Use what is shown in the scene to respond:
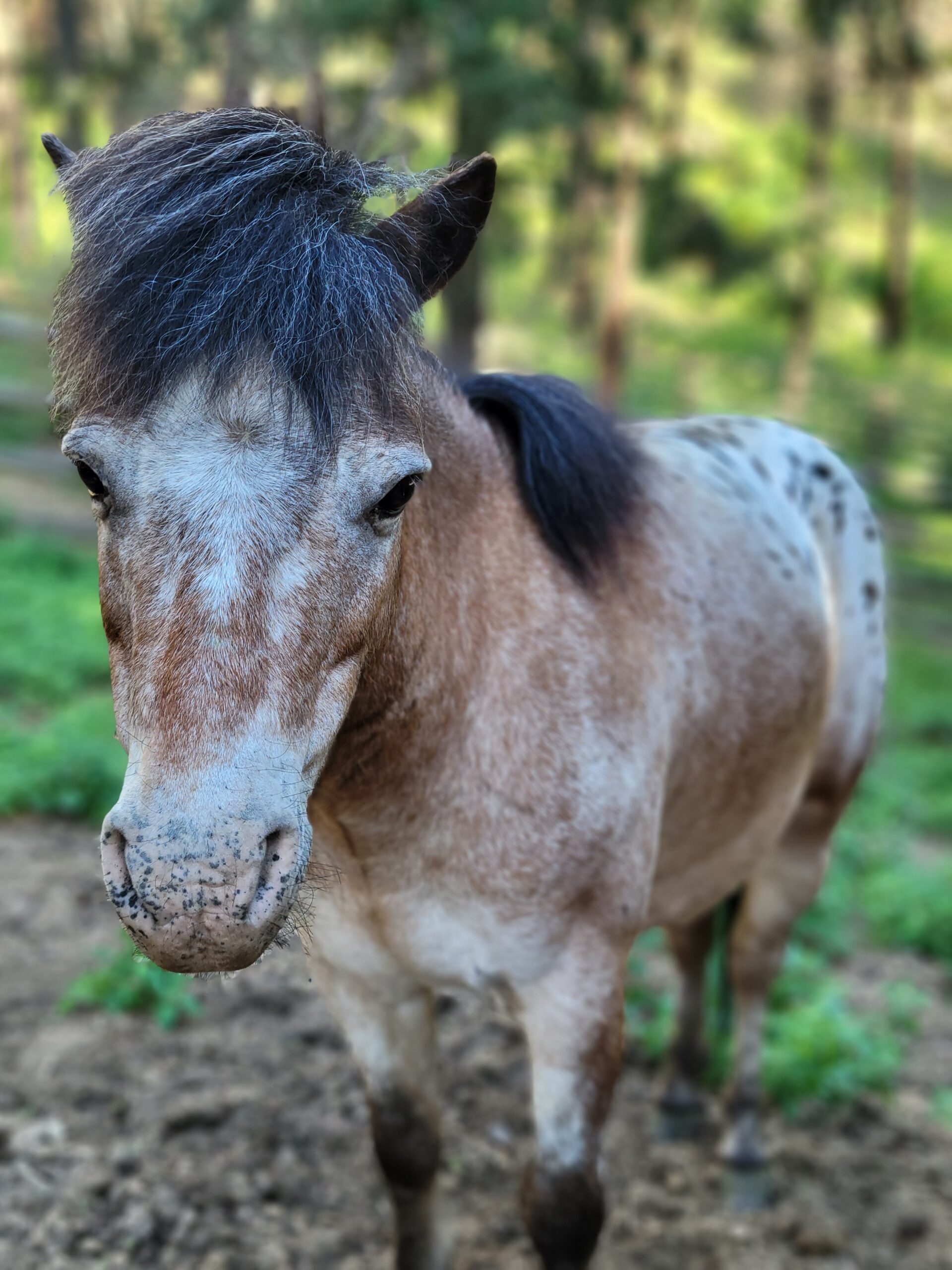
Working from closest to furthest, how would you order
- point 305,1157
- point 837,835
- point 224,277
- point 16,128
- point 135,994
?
point 224,277, point 305,1157, point 135,994, point 837,835, point 16,128

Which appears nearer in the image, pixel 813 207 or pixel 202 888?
pixel 202 888

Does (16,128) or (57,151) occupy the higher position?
(16,128)

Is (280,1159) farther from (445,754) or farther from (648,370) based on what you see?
(648,370)

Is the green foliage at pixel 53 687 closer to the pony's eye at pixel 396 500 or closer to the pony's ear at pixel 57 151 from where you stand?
the pony's ear at pixel 57 151

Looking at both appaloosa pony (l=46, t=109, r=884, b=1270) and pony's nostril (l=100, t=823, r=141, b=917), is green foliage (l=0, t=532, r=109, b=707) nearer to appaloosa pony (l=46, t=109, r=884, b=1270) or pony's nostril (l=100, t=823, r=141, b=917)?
appaloosa pony (l=46, t=109, r=884, b=1270)

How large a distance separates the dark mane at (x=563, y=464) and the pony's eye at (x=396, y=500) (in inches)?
23.9

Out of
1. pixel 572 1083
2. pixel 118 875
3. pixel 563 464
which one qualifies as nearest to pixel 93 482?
pixel 118 875

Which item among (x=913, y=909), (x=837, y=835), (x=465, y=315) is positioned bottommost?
(x=837, y=835)

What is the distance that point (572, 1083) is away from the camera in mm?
2145

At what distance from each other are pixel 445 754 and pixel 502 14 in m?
7.28

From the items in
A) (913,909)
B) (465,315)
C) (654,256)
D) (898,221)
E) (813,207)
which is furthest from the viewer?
(654,256)

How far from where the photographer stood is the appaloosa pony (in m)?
1.39

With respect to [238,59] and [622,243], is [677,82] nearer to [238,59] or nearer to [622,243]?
[622,243]

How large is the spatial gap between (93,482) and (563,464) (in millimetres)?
983
